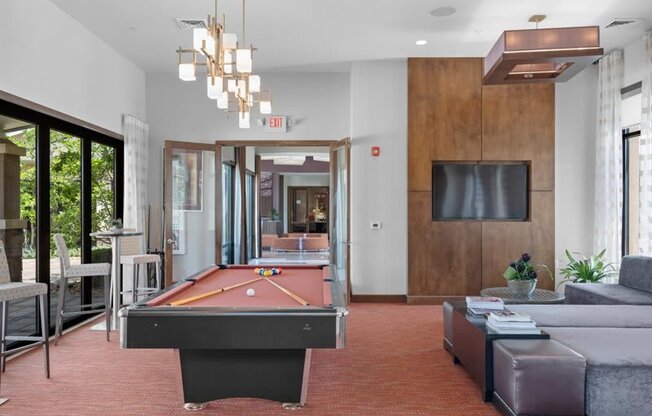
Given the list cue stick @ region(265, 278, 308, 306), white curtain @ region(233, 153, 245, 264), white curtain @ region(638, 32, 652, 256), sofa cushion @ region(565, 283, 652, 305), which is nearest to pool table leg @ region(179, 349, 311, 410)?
cue stick @ region(265, 278, 308, 306)

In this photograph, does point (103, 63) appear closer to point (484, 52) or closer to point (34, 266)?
point (34, 266)

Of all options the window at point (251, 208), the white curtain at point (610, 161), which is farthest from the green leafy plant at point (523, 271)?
the window at point (251, 208)

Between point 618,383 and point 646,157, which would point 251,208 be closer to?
point 646,157

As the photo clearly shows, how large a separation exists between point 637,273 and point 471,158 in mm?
2554

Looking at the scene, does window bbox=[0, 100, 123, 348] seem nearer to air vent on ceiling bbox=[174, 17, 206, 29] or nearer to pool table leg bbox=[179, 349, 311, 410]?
air vent on ceiling bbox=[174, 17, 206, 29]

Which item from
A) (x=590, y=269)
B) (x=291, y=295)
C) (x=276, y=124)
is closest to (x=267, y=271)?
(x=291, y=295)

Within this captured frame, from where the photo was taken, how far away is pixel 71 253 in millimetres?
5777

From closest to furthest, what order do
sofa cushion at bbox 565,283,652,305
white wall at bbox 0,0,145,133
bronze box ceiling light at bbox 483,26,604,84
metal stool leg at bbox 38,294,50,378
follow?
metal stool leg at bbox 38,294,50,378 → bronze box ceiling light at bbox 483,26,604,84 → white wall at bbox 0,0,145,133 → sofa cushion at bbox 565,283,652,305

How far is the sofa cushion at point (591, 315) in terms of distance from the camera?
12.2 ft

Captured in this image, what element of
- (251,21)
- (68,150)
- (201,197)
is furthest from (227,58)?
(201,197)

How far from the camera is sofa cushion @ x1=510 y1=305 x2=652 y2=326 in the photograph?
12.2ft

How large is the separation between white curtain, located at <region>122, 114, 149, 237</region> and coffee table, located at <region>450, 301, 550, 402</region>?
4.59 metres

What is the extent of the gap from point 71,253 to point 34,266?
3.01 ft

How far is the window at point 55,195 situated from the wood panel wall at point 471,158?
415 cm
